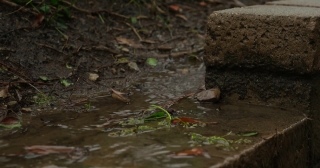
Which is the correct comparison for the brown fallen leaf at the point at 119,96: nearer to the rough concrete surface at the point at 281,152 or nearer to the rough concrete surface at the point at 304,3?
the rough concrete surface at the point at 281,152

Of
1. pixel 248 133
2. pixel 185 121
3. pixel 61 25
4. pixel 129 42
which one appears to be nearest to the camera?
pixel 248 133

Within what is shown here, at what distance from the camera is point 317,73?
2346 millimetres

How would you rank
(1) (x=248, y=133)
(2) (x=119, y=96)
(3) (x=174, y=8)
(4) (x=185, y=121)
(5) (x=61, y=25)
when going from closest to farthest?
(1) (x=248, y=133), (4) (x=185, y=121), (2) (x=119, y=96), (5) (x=61, y=25), (3) (x=174, y=8)

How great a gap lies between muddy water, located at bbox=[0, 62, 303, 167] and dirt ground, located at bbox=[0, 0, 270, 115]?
300 millimetres

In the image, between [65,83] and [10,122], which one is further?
[65,83]

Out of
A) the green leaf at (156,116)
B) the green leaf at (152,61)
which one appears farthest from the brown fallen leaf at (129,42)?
the green leaf at (156,116)

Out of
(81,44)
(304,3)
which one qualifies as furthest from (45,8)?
(304,3)

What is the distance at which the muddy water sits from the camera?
164 cm

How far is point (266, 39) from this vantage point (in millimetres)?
2338

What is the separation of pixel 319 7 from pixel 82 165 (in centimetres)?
161

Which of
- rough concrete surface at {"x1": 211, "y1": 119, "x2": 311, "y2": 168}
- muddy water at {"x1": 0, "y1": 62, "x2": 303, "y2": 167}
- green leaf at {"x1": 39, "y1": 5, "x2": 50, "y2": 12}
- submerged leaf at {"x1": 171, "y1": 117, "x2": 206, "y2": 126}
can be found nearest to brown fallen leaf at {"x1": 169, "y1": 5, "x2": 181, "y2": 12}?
green leaf at {"x1": 39, "y1": 5, "x2": 50, "y2": 12}

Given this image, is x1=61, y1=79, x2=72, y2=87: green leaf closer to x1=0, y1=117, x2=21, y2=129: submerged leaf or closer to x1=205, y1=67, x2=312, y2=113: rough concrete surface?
x1=0, y1=117, x2=21, y2=129: submerged leaf

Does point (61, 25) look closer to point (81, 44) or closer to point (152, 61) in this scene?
point (81, 44)

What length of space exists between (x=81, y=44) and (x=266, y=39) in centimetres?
135
